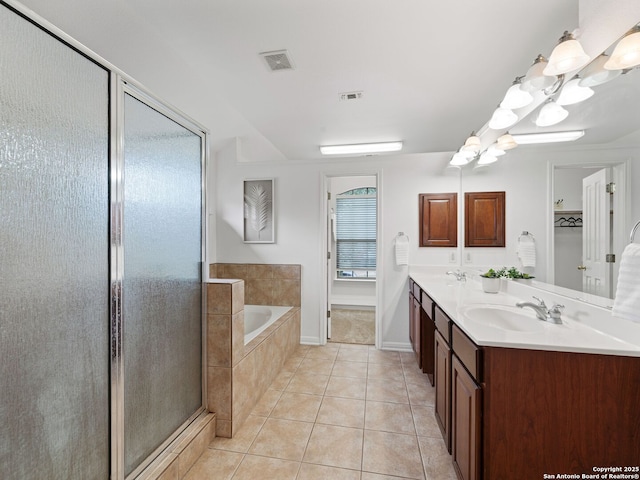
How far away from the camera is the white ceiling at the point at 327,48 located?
4.77 ft

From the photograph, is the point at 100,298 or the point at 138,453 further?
the point at 138,453

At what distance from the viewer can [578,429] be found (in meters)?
1.08

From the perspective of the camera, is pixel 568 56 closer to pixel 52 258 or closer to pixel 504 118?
pixel 504 118

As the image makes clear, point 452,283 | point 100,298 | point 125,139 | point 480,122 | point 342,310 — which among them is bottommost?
point 342,310

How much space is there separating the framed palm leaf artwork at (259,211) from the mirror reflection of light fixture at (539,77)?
2.79m

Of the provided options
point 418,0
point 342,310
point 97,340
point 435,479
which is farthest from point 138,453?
point 342,310

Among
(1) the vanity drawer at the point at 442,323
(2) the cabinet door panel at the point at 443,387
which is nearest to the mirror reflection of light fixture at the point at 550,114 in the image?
(1) the vanity drawer at the point at 442,323

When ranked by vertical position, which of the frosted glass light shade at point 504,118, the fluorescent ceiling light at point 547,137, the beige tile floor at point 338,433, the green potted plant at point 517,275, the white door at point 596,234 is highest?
the frosted glass light shade at point 504,118

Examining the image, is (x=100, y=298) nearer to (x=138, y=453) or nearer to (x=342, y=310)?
(x=138, y=453)

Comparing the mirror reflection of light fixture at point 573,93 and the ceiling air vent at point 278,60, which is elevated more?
the ceiling air vent at point 278,60

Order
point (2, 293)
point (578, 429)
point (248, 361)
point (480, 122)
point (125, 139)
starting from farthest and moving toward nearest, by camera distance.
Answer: point (480, 122) → point (248, 361) → point (125, 139) → point (578, 429) → point (2, 293)

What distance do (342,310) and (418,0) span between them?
4.67 meters

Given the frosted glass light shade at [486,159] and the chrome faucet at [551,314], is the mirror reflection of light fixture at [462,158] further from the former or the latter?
the chrome faucet at [551,314]

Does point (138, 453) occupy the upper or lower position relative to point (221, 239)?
lower
